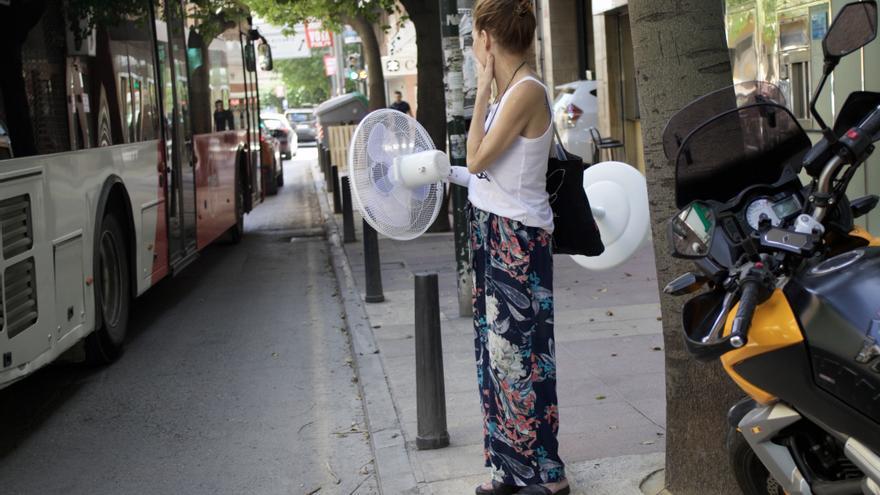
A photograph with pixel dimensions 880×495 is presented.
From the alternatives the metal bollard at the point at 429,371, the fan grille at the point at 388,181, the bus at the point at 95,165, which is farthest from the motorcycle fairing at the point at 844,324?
the bus at the point at 95,165

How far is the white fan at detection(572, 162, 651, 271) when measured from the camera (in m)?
5.66

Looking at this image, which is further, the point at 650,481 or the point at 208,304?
the point at 208,304

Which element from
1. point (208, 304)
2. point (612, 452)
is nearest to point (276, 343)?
point (208, 304)

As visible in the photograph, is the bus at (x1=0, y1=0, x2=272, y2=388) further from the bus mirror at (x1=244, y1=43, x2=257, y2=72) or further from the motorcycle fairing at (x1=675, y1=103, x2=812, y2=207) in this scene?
the motorcycle fairing at (x1=675, y1=103, x2=812, y2=207)

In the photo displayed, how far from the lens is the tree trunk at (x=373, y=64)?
96.7 feet

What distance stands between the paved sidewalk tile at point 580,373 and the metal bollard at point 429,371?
84mm

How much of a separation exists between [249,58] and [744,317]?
49.1 feet

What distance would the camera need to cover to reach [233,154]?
Result: 14.4 meters

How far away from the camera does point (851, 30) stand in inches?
120

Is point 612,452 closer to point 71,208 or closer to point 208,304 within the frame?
point 71,208

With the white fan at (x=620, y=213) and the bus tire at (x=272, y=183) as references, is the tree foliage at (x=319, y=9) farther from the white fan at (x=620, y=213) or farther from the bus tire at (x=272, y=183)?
the white fan at (x=620, y=213)

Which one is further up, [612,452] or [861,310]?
[861,310]

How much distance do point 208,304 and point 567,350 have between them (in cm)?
445

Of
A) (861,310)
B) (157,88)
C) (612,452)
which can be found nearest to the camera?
(861,310)
